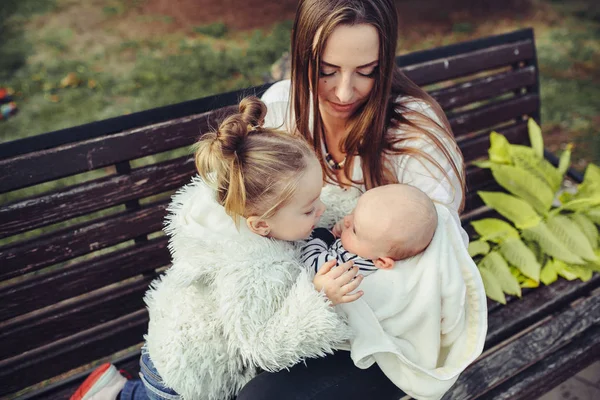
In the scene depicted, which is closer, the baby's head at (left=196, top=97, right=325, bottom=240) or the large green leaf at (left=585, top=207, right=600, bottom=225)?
the baby's head at (left=196, top=97, right=325, bottom=240)

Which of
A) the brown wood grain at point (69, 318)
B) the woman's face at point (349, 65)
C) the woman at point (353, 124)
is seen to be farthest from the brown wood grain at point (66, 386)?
the woman's face at point (349, 65)

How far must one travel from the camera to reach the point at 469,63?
3109 millimetres

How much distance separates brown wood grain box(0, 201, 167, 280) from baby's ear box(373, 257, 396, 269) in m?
1.05

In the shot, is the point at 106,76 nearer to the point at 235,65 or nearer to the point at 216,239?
the point at 235,65

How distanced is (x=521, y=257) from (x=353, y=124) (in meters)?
1.21

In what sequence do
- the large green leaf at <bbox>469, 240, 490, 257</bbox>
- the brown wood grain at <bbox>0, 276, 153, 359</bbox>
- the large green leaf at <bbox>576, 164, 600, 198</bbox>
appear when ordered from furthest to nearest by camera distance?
the large green leaf at <bbox>576, 164, 600, 198</bbox> < the large green leaf at <bbox>469, 240, 490, 257</bbox> < the brown wood grain at <bbox>0, 276, 153, 359</bbox>

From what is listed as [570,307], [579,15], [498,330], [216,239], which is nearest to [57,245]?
[216,239]

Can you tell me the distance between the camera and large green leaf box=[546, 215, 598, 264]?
2.76 metres

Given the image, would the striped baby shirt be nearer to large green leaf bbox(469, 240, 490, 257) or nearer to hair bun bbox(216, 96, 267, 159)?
hair bun bbox(216, 96, 267, 159)

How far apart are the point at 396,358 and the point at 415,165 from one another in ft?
2.51

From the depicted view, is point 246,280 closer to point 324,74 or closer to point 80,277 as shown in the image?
point 324,74

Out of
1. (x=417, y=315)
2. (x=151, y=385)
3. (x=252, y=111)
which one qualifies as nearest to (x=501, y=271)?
(x=417, y=315)

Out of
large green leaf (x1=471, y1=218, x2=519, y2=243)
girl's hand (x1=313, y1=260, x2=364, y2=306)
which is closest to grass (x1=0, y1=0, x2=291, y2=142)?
large green leaf (x1=471, y1=218, x2=519, y2=243)

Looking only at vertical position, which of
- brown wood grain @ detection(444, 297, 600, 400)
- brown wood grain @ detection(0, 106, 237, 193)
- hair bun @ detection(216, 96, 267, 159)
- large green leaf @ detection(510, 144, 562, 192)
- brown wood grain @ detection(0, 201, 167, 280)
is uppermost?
hair bun @ detection(216, 96, 267, 159)
